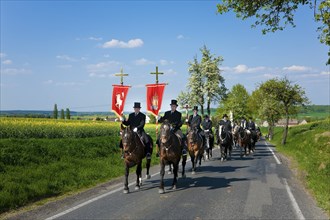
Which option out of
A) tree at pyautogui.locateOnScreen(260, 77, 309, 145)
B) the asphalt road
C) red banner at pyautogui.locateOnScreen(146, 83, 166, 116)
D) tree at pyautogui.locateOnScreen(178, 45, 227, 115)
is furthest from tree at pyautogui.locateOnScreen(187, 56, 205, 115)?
the asphalt road

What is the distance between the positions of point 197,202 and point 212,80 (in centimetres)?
4527

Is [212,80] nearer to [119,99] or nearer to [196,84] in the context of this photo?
[196,84]

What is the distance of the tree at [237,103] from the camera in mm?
71375

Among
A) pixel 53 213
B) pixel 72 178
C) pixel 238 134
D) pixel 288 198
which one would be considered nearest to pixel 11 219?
pixel 53 213

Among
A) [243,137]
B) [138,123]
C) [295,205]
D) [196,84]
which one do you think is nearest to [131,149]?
[138,123]

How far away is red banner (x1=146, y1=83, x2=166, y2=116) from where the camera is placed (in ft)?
64.7

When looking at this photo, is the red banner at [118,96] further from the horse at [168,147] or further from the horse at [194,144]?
the horse at [168,147]

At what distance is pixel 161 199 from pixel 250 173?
21.9 feet

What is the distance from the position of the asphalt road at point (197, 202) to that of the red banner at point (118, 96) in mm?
4819

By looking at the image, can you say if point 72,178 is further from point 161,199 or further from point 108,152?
point 108,152

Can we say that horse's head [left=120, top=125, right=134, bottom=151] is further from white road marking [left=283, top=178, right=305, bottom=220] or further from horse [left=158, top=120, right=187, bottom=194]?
white road marking [left=283, top=178, right=305, bottom=220]

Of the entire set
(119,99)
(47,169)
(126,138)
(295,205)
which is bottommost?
(295,205)

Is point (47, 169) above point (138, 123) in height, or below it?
below

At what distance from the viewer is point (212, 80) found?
174 feet
